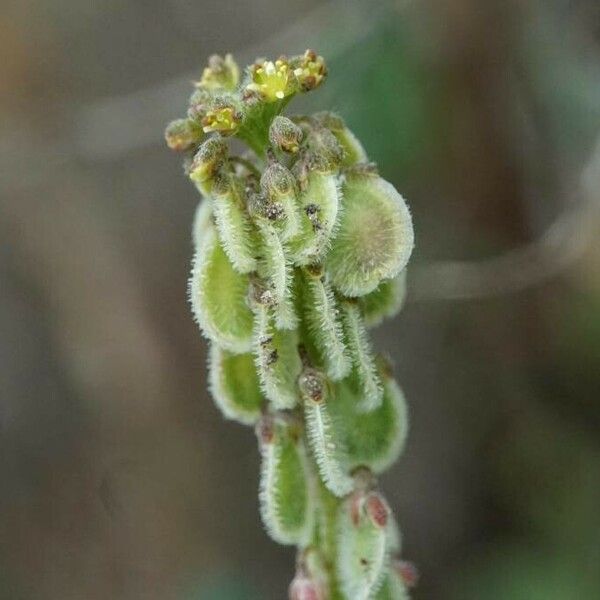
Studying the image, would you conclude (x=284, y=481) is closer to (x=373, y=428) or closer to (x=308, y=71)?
(x=373, y=428)

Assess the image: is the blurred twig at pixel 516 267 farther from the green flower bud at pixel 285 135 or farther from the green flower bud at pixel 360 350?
the green flower bud at pixel 285 135

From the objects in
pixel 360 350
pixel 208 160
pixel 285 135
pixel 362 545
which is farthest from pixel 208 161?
pixel 362 545

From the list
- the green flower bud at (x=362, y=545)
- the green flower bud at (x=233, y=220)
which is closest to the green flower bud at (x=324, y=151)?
the green flower bud at (x=233, y=220)

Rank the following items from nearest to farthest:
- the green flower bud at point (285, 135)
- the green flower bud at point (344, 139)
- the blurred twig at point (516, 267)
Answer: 1. the green flower bud at point (285, 135)
2. the green flower bud at point (344, 139)
3. the blurred twig at point (516, 267)

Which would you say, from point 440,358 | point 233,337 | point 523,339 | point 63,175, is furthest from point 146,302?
point 233,337

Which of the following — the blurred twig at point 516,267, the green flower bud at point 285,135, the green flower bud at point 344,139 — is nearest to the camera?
the green flower bud at point 285,135

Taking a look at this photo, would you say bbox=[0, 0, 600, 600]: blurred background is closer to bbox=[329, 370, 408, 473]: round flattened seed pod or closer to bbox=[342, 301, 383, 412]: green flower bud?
bbox=[329, 370, 408, 473]: round flattened seed pod

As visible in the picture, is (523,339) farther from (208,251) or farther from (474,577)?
(208,251)

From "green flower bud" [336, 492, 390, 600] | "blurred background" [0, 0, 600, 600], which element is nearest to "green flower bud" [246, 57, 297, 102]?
"green flower bud" [336, 492, 390, 600]
